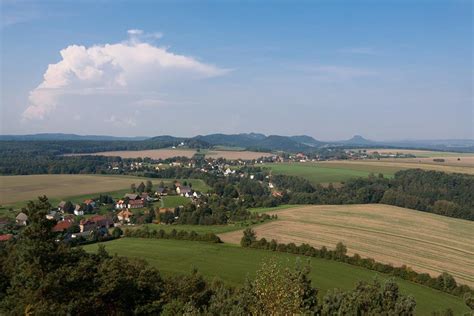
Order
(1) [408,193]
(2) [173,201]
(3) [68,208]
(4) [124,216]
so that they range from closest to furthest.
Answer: (4) [124,216]
(3) [68,208]
(2) [173,201]
(1) [408,193]

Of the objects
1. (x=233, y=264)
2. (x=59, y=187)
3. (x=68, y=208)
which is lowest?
(x=233, y=264)

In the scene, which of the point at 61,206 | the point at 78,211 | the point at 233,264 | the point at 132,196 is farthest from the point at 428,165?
the point at 61,206

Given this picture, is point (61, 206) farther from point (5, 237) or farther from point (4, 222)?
point (5, 237)

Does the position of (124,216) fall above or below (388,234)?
below

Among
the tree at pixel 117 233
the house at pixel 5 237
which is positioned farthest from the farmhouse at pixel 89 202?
the house at pixel 5 237

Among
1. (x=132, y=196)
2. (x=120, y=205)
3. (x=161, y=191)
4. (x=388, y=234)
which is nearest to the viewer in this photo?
(x=388, y=234)

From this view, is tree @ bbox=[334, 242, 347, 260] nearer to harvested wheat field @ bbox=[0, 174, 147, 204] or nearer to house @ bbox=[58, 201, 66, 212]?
house @ bbox=[58, 201, 66, 212]
